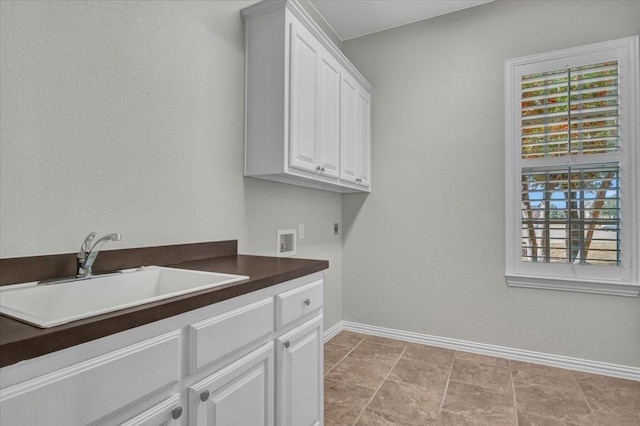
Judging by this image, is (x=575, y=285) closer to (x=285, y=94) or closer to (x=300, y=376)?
(x=300, y=376)

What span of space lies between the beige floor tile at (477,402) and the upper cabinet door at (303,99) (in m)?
1.64

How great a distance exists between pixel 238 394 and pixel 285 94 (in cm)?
150

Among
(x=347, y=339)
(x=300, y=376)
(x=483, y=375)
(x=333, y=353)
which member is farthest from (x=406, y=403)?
(x=347, y=339)

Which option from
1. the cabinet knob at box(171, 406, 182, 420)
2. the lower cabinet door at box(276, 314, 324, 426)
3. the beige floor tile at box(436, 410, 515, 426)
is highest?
the cabinet knob at box(171, 406, 182, 420)

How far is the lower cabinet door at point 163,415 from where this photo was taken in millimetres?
817

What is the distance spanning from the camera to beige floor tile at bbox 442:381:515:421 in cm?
192

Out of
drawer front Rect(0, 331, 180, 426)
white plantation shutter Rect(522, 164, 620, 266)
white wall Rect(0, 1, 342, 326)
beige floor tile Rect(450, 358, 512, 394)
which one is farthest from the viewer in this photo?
white plantation shutter Rect(522, 164, 620, 266)

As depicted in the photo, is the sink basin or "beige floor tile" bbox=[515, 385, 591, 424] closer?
the sink basin

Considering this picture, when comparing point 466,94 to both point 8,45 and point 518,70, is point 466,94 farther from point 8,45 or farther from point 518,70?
point 8,45

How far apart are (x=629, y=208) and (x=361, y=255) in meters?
1.99

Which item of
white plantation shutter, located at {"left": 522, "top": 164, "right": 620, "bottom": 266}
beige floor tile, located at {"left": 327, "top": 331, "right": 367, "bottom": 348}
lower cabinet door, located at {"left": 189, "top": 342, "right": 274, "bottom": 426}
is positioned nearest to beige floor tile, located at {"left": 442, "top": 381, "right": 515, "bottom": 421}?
beige floor tile, located at {"left": 327, "top": 331, "right": 367, "bottom": 348}

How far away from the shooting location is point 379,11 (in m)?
2.87

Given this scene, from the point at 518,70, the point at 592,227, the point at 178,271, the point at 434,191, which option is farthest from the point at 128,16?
the point at 592,227

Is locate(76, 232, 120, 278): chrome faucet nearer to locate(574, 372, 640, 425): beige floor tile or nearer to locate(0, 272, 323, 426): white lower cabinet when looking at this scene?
locate(0, 272, 323, 426): white lower cabinet
